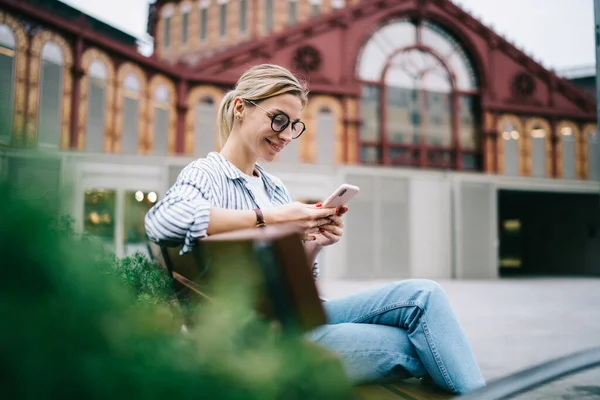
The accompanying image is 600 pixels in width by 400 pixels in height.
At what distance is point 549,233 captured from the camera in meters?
21.0

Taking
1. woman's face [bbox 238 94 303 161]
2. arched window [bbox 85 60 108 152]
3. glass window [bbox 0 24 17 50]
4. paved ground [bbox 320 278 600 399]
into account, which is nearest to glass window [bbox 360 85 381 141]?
paved ground [bbox 320 278 600 399]

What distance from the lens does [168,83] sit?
15234mm

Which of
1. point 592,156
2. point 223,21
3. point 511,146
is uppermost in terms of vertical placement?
point 223,21

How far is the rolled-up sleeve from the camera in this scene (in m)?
1.34

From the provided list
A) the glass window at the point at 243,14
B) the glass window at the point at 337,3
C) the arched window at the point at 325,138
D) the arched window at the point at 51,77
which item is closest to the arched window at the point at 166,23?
the glass window at the point at 243,14

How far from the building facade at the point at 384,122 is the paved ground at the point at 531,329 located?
4366 mm

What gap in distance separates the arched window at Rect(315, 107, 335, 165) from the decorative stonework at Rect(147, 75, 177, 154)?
4368 mm

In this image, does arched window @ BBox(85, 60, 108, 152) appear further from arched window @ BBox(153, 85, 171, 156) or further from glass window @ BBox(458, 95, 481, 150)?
glass window @ BBox(458, 95, 481, 150)

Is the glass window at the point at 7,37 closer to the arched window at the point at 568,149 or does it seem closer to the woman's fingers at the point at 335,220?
the woman's fingers at the point at 335,220

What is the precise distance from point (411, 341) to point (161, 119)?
1437 cm

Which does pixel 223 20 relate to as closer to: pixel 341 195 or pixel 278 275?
pixel 341 195

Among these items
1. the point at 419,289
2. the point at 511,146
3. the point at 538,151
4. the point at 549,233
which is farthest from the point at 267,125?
the point at 549,233

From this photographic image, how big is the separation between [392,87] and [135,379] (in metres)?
17.4

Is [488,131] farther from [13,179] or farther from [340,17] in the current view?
[13,179]
